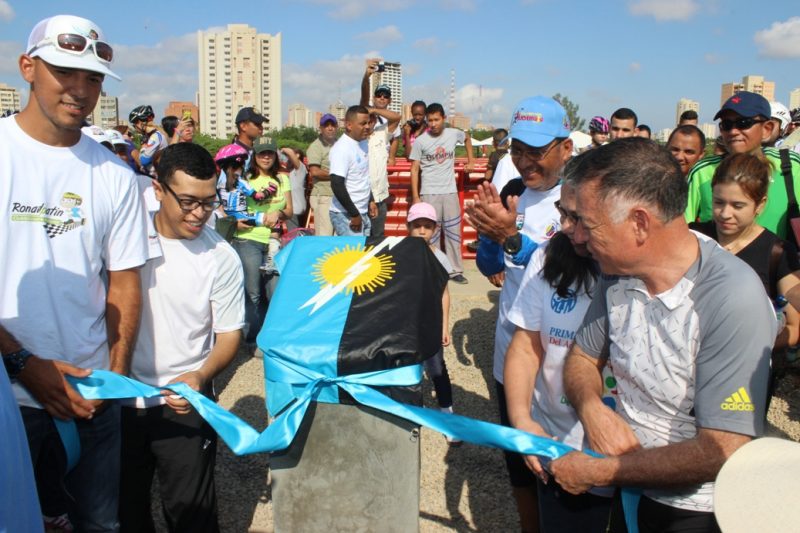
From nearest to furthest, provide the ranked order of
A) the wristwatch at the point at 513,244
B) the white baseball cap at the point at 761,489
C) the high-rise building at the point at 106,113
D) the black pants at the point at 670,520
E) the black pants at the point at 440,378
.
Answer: the white baseball cap at the point at 761,489 → the black pants at the point at 670,520 → the wristwatch at the point at 513,244 → the black pants at the point at 440,378 → the high-rise building at the point at 106,113

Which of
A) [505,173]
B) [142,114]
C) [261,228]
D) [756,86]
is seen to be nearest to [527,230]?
[505,173]

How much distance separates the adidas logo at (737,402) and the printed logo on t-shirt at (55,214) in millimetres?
2185

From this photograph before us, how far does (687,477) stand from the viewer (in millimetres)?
1671

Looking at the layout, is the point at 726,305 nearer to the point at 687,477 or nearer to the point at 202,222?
the point at 687,477

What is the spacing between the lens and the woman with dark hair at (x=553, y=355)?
2.26 meters

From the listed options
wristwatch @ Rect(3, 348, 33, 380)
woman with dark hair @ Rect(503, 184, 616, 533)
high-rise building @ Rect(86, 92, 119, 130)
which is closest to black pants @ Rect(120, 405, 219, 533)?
wristwatch @ Rect(3, 348, 33, 380)

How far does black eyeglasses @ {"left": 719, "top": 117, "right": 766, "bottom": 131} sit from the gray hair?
278cm

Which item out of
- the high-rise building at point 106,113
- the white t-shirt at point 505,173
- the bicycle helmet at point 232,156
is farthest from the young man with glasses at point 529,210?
the high-rise building at point 106,113

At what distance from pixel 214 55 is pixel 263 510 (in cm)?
5610

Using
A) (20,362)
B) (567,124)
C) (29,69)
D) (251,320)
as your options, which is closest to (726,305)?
(567,124)

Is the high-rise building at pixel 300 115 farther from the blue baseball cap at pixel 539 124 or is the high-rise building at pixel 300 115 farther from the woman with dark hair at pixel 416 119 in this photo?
the blue baseball cap at pixel 539 124

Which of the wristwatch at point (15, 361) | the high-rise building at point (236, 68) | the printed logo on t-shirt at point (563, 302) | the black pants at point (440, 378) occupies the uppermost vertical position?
the high-rise building at point (236, 68)

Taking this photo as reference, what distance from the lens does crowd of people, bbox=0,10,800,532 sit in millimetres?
1669

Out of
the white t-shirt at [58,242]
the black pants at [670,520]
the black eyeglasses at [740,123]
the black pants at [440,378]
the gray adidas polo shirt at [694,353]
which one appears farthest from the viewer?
the black pants at [440,378]
